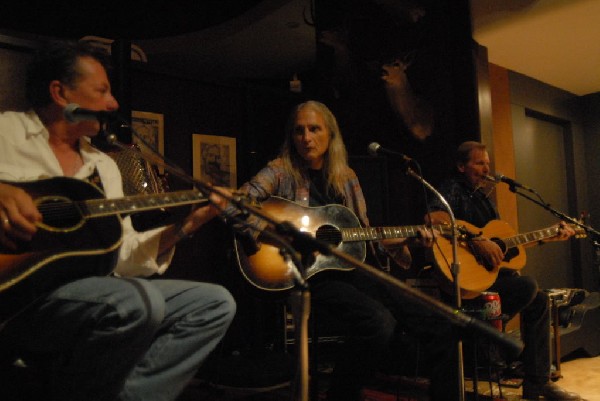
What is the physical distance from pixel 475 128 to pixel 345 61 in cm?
141

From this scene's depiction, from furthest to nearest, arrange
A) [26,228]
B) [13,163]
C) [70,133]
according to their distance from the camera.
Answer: [70,133] → [13,163] → [26,228]

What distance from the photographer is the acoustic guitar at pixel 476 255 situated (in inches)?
130

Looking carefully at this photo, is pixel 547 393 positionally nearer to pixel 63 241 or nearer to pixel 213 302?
pixel 213 302

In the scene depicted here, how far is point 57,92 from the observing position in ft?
7.11

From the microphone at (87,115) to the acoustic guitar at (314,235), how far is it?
1092 mm

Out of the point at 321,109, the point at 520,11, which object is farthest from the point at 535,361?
the point at 520,11

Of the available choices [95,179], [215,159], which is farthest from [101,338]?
[215,159]

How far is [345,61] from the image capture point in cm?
501

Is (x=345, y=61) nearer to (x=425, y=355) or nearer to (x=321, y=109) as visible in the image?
(x=321, y=109)

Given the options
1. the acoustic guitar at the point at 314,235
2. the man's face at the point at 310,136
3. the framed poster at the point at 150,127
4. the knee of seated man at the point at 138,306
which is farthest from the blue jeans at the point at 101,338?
the framed poster at the point at 150,127

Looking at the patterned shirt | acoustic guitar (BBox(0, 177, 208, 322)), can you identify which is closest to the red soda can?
the patterned shirt

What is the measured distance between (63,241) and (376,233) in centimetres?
168

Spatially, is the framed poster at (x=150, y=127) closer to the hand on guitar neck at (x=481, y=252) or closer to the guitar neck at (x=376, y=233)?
the guitar neck at (x=376, y=233)

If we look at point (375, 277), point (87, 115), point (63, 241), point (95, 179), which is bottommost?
point (375, 277)
